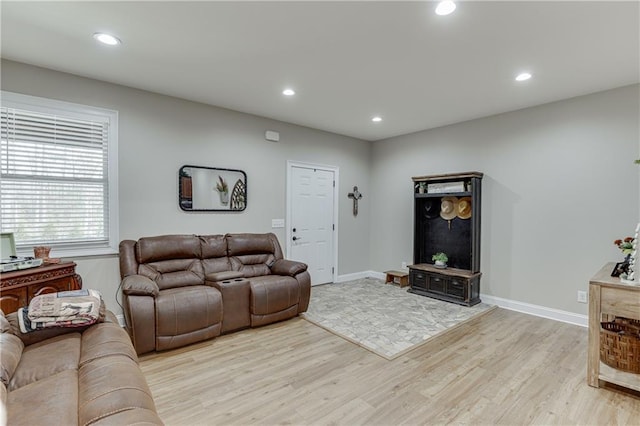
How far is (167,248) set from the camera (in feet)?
11.7

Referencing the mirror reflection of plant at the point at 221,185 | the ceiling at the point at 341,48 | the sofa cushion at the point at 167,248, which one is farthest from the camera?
the mirror reflection of plant at the point at 221,185

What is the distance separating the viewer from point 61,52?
2.79m

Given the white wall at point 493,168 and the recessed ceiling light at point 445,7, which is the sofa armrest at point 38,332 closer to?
the white wall at point 493,168

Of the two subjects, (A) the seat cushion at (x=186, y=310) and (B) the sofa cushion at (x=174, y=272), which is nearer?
(A) the seat cushion at (x=186, y=310)

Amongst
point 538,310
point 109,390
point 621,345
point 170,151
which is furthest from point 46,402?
point 538,310

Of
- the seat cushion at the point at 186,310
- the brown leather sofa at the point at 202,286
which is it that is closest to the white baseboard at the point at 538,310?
the brown leather sofa at the point at 202,286

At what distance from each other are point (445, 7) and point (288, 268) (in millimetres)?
3034

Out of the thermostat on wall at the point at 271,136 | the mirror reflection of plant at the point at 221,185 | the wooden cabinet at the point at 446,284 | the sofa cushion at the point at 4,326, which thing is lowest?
the wooden cabinet at the point at 446,284

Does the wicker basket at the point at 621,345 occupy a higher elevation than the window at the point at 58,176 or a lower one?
lower

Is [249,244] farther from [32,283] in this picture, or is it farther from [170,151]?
[32,283]

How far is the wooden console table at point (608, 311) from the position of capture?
86.4 inches

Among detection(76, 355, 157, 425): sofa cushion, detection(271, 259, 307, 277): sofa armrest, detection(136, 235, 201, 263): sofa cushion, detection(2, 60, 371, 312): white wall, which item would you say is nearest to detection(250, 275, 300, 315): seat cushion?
detection(271, 259, 307, 277): sofa armrest

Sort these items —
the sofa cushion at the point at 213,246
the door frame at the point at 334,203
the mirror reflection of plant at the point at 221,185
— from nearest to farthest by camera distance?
1. the sofa cushion at the point at 213,246
2. the mirror reflection of plant at the point at 221,185
3. the door frame at the point at 334,203

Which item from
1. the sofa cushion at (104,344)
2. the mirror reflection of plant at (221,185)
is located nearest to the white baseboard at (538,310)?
the mirror reflection of plant at (221,185)
